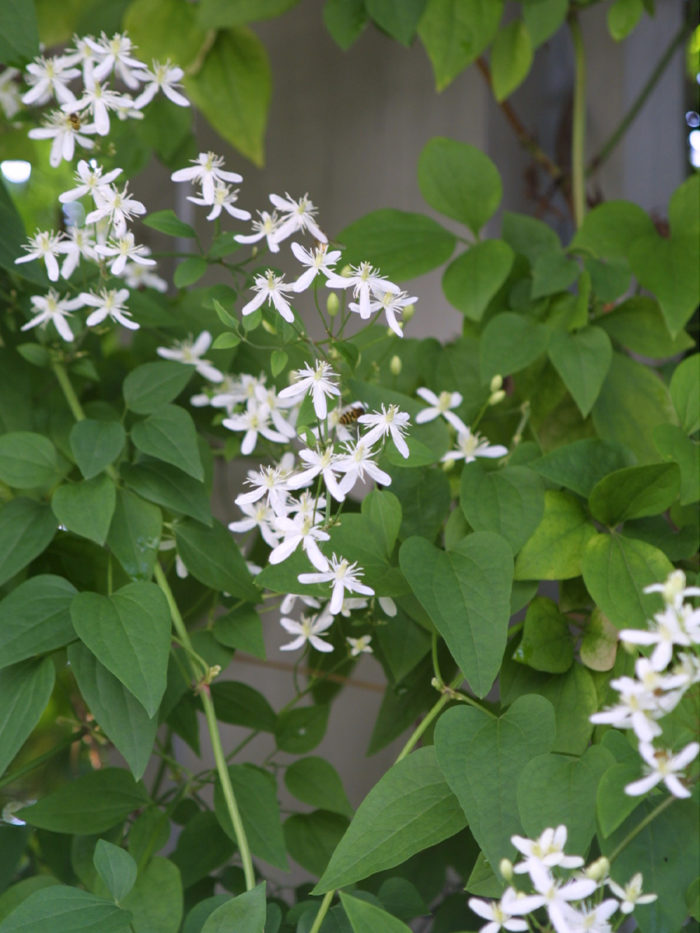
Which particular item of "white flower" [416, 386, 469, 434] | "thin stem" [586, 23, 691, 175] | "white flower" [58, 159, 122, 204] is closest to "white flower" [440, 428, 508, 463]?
"white flower" [416, 386, 469, 434]

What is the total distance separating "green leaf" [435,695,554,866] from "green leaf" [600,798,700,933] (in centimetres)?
6

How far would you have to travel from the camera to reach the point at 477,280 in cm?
86

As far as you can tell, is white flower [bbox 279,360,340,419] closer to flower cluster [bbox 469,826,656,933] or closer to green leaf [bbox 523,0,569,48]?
flower cluster [bbox 469,826,656,933]

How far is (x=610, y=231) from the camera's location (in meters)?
0.91

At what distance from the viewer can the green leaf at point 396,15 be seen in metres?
0.92

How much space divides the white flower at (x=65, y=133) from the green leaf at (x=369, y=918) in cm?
56

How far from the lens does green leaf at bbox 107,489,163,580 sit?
71 centimetres

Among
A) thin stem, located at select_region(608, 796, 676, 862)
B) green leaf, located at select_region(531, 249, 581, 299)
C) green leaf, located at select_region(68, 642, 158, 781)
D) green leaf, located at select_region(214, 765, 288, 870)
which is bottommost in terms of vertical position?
green leaf, located at select_region(214, 765, 288, 870)

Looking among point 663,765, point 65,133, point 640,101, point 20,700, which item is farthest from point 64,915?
point 640,101

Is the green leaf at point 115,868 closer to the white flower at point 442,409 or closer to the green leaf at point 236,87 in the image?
the white flower at point 442,409

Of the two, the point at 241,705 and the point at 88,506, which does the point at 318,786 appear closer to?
the point at 241,705

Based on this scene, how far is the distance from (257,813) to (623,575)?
1.05 ft

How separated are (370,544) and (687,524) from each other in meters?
0.27

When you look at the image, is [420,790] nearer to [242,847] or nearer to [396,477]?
[242,847]
